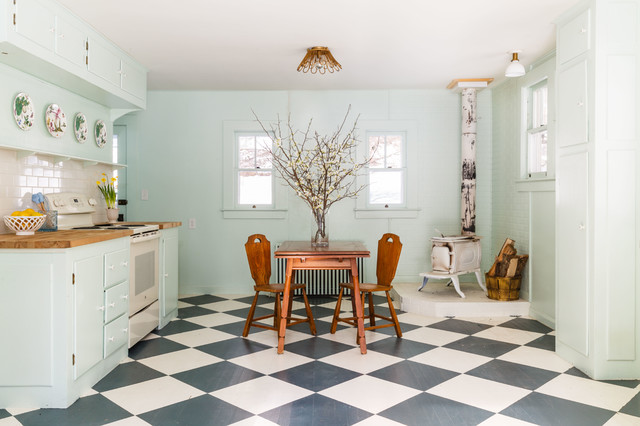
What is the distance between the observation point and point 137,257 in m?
3.76

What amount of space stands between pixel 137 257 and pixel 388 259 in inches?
80.6

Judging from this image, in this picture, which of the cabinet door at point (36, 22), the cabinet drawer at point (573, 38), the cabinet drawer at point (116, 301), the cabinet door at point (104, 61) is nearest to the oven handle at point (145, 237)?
the cabinet drawer at point (116, 301)

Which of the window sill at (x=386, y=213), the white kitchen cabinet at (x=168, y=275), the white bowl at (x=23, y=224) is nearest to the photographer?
the white bowl at (x=23, y=224)

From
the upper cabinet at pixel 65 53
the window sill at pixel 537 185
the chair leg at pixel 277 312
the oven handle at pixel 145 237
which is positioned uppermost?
the upper cabinet at pixel 65 53

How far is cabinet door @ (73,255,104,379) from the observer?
2773mm

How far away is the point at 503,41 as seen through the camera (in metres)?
4.14

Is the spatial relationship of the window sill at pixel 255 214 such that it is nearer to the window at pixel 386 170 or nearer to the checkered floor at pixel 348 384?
the window at pixel 386 170

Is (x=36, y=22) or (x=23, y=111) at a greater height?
(x=36, y=22)

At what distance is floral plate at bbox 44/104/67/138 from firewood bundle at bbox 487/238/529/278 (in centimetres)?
425

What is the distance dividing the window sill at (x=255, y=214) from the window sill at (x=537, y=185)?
2734 millimetres

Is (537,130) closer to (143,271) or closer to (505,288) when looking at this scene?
(505,288)

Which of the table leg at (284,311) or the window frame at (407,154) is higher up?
the window frame at (407,154)

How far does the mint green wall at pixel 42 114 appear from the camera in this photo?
3.21 metres

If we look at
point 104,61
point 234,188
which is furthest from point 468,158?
point 104,61
